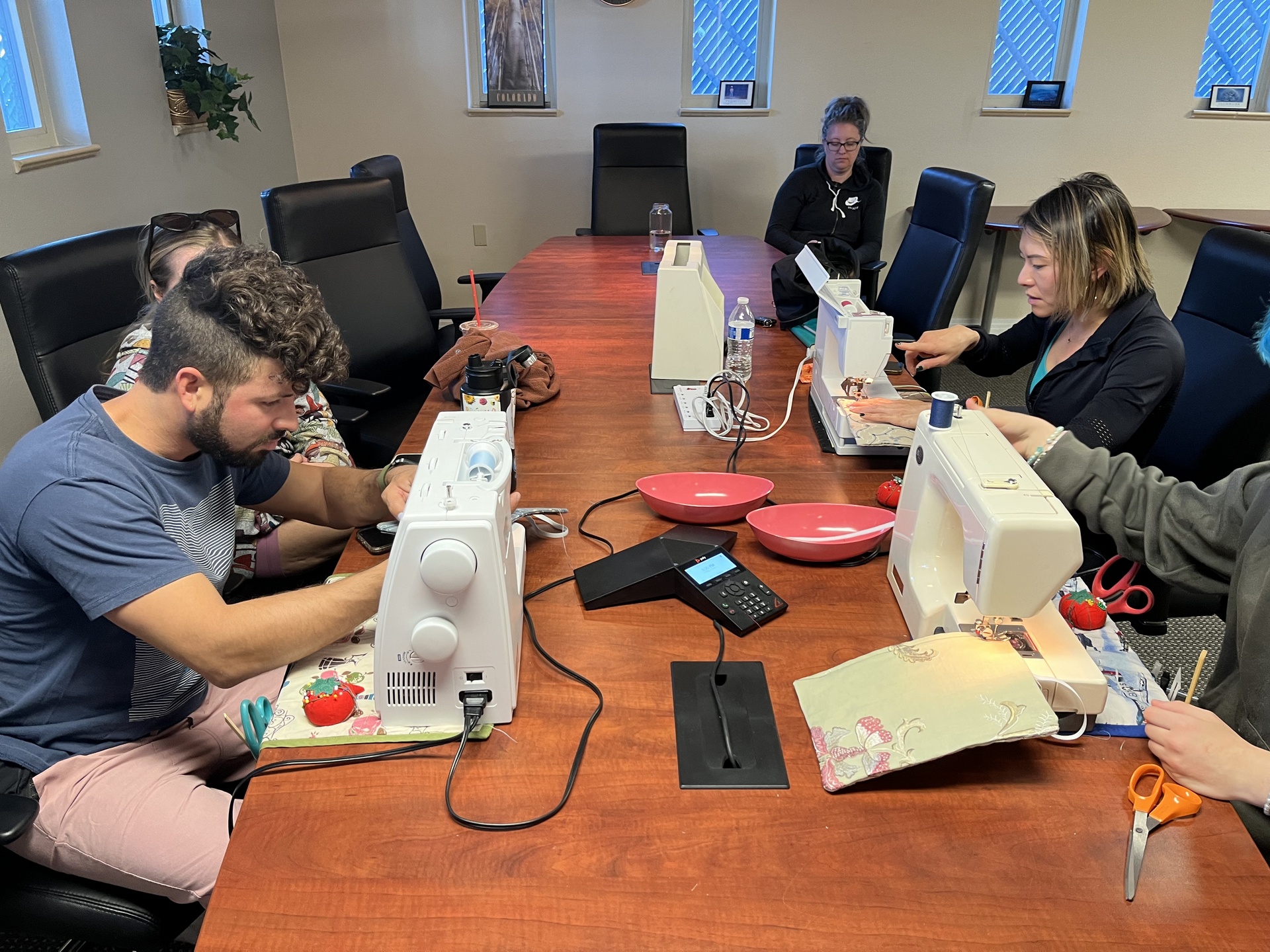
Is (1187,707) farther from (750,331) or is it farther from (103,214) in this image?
(103,214)

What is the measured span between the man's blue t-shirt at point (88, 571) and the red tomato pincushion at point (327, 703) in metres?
0.23

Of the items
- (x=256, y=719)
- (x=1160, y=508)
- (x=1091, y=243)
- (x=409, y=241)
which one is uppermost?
(x=1091, y=243)

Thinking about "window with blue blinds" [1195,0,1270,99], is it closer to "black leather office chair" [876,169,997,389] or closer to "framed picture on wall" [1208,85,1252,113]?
"framed picture on wall" [1208,85,1252,113]

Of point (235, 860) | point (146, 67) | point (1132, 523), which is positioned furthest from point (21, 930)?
point (146, 67)

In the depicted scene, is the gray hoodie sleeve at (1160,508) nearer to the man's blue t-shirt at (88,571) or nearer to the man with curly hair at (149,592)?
the man with curly hair at (149,592)

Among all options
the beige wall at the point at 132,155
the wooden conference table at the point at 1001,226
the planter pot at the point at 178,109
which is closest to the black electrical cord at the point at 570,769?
the beige wall at the point at 132,155

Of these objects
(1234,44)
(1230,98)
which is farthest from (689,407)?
(1234,44)

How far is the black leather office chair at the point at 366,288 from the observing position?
244 cm

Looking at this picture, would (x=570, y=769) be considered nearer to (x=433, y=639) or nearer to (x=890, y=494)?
(x=433, y=639)

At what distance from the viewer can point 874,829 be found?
35.9 inches

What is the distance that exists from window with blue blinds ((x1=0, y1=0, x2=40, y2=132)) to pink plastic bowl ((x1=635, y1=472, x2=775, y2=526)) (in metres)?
2.81

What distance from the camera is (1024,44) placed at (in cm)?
468

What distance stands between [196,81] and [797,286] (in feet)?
8.74

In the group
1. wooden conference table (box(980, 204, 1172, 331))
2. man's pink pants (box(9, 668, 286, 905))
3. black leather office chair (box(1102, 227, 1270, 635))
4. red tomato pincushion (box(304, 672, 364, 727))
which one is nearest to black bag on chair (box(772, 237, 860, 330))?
black leather office chair (box(1102, 227, 1270, 635))
